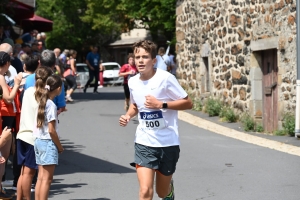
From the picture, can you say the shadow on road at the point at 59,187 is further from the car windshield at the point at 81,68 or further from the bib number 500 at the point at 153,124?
the car windshield at the point at 81,68

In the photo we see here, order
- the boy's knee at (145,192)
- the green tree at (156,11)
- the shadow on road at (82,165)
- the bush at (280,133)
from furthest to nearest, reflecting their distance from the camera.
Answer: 1. the green tree at (156,11)
2. the bush at (280,133)
3. the shadow on road at (82,165)
4. the boy's knee at (145,192)

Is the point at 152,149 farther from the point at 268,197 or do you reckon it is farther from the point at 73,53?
the point at 73,53

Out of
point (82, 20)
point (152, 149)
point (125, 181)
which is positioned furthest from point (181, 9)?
point (82, 20)

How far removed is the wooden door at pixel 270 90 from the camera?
16.2 meters

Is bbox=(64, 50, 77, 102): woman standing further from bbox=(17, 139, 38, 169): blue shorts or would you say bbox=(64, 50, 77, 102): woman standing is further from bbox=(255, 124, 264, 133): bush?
bbox=(17, 139, 38, 169): blue shorts

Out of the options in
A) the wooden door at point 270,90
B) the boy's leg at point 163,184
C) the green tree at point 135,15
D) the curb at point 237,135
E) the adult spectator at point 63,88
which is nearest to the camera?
the boy's leg at point 163,184

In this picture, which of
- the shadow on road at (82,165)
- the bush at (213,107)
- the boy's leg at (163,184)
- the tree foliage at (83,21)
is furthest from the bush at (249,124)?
the tree foliage at (83,21)

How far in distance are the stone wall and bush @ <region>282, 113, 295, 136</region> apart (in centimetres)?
23

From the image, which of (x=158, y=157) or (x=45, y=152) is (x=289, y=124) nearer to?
(x=45, y=152)

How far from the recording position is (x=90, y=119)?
18.3 m

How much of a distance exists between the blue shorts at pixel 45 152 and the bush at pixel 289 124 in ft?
25.1

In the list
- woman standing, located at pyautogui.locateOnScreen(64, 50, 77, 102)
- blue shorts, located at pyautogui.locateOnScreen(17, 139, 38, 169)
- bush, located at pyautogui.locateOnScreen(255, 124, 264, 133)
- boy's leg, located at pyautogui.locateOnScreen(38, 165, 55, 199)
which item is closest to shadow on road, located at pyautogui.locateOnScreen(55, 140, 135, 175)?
blue shorts, located at pyautogui.locateOnScreen(17, 139, 38, 169)

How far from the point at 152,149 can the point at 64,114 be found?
1301cm

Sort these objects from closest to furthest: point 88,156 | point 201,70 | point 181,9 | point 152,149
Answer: point 152,149 → point 88,156 → point 201,70 → point 181,9
